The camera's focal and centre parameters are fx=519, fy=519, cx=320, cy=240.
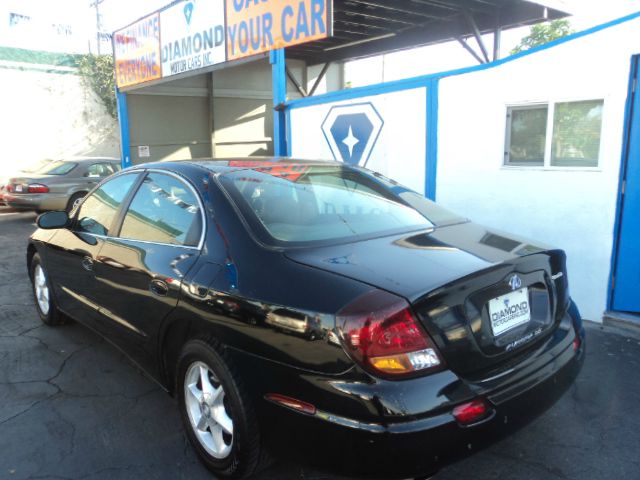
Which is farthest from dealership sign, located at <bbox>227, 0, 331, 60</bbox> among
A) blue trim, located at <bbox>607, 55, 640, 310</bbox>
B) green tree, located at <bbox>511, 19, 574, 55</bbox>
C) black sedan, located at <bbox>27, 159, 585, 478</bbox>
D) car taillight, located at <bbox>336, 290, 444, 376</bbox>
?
green tree, located at <bbox>511, 19, 574, 55</bbox>

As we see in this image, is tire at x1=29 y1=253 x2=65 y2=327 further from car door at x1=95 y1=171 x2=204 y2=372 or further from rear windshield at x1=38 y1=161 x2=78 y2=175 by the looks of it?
rear windshield at x1=38 y1=161 x2=78 y2=175

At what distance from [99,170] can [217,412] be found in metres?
11.0

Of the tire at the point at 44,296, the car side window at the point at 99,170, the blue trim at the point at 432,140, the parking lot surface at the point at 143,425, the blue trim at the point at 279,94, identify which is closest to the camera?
the parking lot surface at the point at 143,425

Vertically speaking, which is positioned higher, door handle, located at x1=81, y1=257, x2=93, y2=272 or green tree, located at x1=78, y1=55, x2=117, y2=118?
green tree, located at x1=78, y1=55, x2=117, y2=118

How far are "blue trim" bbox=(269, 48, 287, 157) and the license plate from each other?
519 cm

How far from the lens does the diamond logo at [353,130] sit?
597 cm

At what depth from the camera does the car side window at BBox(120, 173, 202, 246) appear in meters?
2.79

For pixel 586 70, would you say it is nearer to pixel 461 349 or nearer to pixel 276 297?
pixel 461 349

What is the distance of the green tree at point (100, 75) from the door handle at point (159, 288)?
16.3 metres

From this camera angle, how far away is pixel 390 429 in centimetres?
188

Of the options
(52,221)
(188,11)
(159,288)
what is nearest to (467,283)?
(159,288)

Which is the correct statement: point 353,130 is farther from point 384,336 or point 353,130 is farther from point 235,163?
point 384,336

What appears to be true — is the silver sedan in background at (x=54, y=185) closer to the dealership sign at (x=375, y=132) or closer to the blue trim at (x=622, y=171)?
the dealership sign at (x=375, y=132)

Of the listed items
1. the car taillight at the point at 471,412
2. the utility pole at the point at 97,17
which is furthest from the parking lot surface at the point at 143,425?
the utility pole at the point at 97,17
